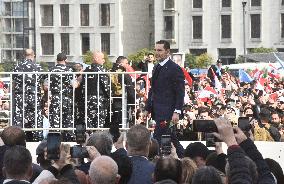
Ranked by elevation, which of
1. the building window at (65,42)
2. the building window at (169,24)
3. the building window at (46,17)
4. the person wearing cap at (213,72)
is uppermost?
the building window at (46,17)

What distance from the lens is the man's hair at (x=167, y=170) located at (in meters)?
9.69

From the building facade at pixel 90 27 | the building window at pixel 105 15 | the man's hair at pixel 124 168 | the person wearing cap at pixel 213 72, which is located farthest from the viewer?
the building window at pixel 105 15

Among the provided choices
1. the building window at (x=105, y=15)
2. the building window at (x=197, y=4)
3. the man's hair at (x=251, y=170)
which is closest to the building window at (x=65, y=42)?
the building window at (x=105, y=15)

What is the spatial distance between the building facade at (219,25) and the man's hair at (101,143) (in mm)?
99414

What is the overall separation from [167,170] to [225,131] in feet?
3.83

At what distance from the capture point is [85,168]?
11172 millimetres

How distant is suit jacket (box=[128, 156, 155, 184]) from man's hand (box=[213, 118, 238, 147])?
1.98 metres

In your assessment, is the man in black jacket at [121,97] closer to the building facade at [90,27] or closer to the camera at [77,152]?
the camera at [77,152]

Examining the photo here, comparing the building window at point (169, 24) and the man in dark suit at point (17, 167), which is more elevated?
the building window at point (169, 24)

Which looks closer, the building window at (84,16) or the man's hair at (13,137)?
the man's hair at (13,137)

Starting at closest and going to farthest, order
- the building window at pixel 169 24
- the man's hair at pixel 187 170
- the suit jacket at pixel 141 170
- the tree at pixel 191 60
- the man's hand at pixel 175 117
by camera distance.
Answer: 1. the man's hair at pixel 187 170
2. the suit jacket at pixel 141 170
3. the man's hand at pixel 175 117
4. the tree at pixel 191 60
5. the building window at pixel 169 24

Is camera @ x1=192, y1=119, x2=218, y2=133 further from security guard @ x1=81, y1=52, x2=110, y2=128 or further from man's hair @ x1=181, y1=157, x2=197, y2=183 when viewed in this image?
security guard @ x1=81, y1=52, x2=110, y2=128

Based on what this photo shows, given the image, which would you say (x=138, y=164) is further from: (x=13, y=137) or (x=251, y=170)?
(x=13, y=137)

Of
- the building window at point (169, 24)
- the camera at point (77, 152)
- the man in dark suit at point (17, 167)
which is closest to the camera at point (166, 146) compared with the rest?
the camera at point (77, 152)
